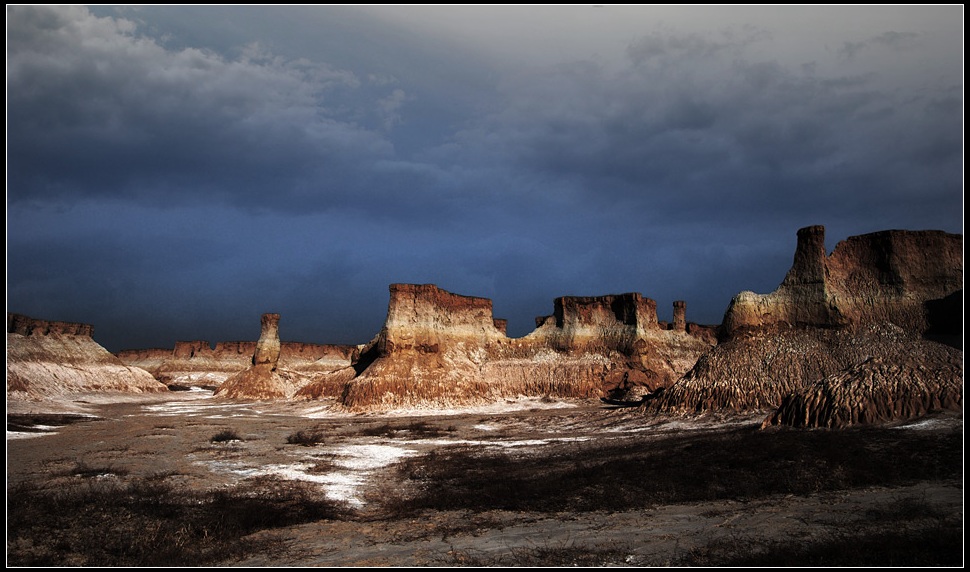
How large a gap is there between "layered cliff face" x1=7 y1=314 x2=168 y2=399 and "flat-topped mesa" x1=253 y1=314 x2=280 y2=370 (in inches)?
788

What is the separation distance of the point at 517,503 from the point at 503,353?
45342 millimetres

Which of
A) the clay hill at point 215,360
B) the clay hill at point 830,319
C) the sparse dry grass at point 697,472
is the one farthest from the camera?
the clay hill at point 215,360

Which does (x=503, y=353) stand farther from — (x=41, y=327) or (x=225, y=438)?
(x=41, y=327)

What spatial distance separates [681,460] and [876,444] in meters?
4.43

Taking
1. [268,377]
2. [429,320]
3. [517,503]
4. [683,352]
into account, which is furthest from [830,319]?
[268,377]

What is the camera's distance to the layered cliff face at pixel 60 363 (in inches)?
2309

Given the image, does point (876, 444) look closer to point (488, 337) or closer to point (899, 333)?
point (899, 333)

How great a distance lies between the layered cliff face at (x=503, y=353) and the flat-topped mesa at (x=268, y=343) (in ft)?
40.9

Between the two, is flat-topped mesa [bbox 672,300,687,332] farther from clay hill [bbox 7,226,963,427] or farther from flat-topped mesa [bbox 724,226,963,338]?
flat-topped mesa [bbox 724,226,963,338]

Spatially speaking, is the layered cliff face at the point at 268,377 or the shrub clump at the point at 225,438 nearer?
the shrub clump at the point at 225,438

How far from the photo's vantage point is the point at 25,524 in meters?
9.27

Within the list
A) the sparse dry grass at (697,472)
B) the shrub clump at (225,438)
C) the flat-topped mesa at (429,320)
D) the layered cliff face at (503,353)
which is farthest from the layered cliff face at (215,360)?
the sparse dry grass at (697,472)

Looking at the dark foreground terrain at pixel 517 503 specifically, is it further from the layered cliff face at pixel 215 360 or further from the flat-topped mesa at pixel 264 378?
the layered cliff face at pixel 215 360

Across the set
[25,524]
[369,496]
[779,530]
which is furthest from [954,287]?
[25,524]
